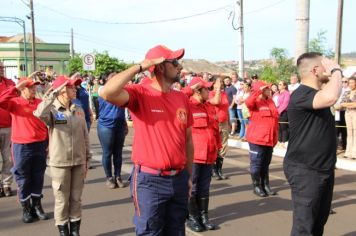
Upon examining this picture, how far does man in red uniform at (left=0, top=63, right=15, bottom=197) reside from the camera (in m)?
7.91

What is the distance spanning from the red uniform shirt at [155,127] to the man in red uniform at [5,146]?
4821 mm

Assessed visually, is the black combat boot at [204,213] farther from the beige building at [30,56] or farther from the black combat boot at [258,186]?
the beige building at [30,56]

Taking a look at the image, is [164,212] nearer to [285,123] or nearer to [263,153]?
[263,153]

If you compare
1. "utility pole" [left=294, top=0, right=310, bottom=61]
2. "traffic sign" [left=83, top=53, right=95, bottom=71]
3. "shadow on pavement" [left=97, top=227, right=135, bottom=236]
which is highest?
"utility pole" [left=294, top=0, right=310, bottom=61]

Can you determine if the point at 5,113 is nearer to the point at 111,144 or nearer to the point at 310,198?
the point at 111,144

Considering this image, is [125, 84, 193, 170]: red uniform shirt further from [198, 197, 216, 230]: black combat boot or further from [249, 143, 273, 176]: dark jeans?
[249, 143, 273, 176]: dark jeans

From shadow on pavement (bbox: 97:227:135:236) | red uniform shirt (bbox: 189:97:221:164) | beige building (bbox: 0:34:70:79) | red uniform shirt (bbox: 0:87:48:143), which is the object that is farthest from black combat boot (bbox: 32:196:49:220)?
beige building (bbox: 0:34:70:79)

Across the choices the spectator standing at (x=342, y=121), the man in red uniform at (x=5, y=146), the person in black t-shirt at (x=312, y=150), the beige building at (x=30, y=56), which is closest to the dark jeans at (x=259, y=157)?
the person in black t-shirt at (x=312, y=150)

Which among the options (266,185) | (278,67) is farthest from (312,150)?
(278,67)

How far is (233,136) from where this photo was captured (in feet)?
49.5

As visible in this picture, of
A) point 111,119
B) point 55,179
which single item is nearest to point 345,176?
point 111,119

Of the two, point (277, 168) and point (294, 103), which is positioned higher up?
point (294, 103)

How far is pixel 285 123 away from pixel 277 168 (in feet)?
8.57

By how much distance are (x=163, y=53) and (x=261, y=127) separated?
428 cm
